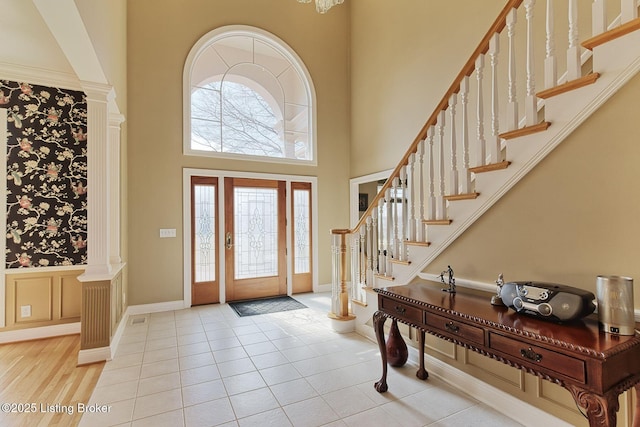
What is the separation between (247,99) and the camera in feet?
17.0

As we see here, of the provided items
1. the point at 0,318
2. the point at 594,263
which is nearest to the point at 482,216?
the point at 594,263

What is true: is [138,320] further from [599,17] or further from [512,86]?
[599,17]

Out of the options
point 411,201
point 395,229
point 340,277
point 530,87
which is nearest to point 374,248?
point 395,229

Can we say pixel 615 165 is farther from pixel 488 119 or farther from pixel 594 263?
pixel 488 119

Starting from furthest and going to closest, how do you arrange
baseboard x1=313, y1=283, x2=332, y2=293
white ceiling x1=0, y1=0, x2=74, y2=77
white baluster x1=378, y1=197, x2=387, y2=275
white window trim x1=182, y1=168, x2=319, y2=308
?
baseboard x1=313, y1=283, x2=332, y2=293 < white window trim x1=182, y1=168, x2=319, y2=308 < white baluster x1=378, y1=197, x2=387, y2=275 < white ceiling x1=0, y1=0, x2=74, y2=77

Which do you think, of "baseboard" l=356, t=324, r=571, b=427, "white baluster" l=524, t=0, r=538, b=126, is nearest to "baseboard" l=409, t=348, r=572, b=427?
"baseboard" l=356, t=324, r=571, b=427

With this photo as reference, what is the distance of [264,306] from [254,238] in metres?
1.11

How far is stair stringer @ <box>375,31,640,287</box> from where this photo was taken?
59.9 inches

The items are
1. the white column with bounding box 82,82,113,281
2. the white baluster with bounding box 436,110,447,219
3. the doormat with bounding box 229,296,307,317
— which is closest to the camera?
the white baluster with bounding box 436,110,447,219

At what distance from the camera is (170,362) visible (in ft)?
9.33

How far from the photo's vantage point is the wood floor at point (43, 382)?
2.10 m

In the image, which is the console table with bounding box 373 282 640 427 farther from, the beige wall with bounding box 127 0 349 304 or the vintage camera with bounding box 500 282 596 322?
the beige wall with bounding box 127 0 349 304

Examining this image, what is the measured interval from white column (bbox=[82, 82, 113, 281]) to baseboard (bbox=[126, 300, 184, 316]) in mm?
1594

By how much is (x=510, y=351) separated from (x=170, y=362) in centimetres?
277
